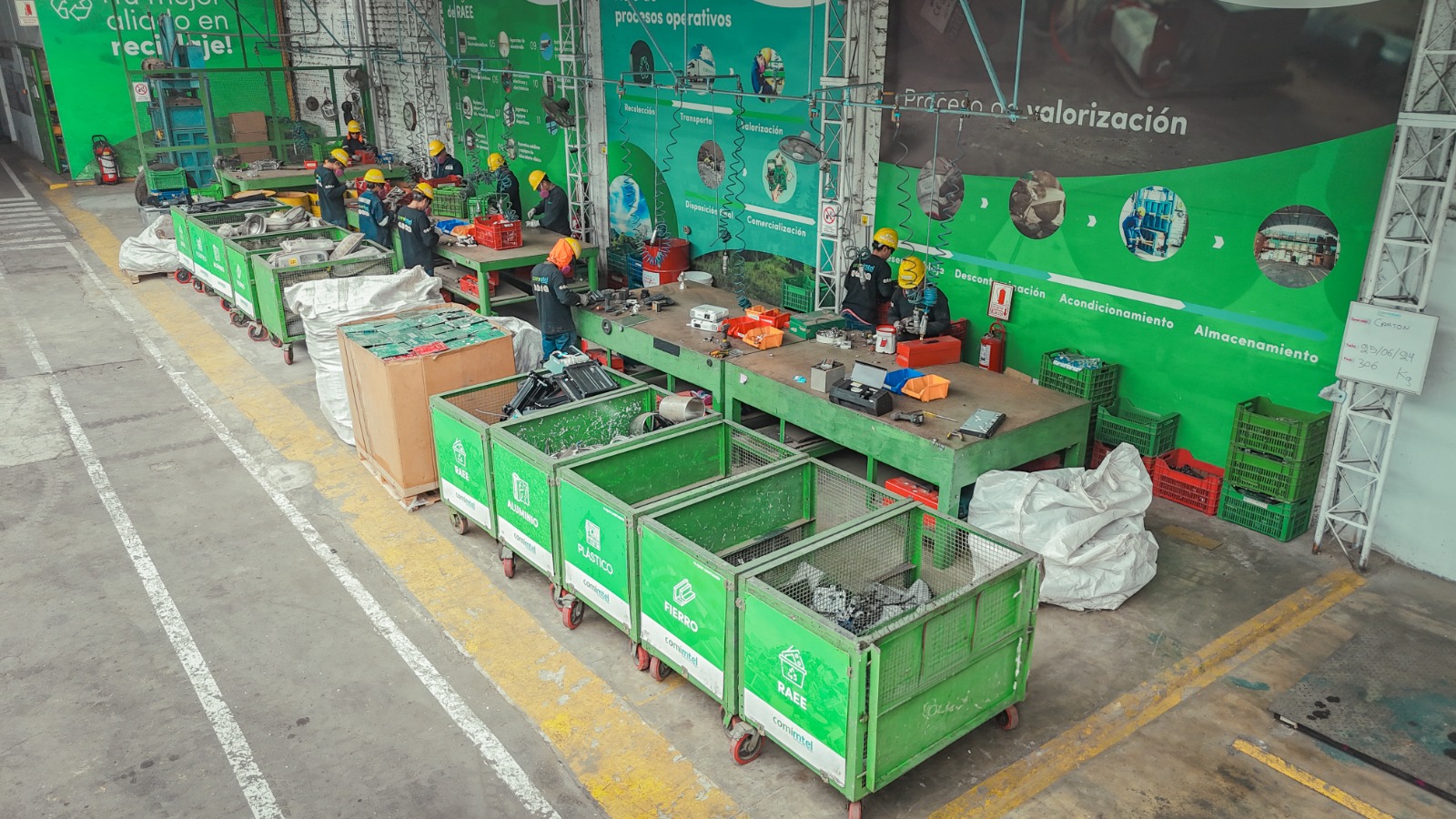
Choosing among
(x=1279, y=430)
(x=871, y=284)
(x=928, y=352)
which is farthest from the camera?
(x=871, y=284)

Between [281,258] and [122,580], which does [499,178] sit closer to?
[281,258]

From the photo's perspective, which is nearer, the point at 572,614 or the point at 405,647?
the point at 405,647

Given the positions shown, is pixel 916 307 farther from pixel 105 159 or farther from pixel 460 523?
pixel 105 159

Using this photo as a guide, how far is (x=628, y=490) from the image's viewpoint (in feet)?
22.1

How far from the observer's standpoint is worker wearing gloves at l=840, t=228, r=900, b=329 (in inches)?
391

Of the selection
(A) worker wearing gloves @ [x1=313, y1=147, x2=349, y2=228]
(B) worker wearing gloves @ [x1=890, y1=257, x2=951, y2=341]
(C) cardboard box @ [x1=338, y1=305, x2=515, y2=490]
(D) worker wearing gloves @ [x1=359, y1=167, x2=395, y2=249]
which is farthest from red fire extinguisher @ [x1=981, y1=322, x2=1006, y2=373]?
(A) worker wearing gloves @ [x1=313, y1=147, x2=349, y2=228]

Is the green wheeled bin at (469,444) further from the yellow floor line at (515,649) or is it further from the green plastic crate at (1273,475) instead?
the green plastic crate at (1273,475)

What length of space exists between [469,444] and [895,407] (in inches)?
128

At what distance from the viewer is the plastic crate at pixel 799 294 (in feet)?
37.3

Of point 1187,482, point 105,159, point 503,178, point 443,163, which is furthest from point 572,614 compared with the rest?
point 105,159

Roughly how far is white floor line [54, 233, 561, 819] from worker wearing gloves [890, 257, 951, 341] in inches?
199

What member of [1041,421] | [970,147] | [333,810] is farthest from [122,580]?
[970,147]

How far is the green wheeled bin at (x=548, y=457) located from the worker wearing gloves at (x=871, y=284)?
2.96m

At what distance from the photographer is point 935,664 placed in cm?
509
